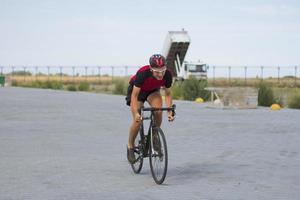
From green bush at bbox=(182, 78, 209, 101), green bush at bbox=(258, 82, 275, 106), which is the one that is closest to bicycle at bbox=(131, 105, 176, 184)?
green bush at bbox=(258, 82, 275, 106)

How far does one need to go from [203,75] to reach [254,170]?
155 ft

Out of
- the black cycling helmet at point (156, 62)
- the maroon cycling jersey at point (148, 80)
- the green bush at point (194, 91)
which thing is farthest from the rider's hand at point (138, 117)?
the green bush at point (194, 91)

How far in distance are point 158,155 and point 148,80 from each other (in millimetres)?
1057

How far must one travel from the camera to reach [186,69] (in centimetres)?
5684

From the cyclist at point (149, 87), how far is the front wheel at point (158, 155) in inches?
12.5

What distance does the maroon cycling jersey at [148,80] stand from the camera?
9.55 metres

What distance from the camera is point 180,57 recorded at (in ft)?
185

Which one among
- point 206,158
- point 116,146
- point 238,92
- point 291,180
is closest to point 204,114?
point 238,92

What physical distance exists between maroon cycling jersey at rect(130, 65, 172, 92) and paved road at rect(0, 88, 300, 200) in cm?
130

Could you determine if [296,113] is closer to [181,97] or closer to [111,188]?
[181,97]

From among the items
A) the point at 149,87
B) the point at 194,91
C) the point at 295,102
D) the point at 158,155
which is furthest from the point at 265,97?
the point at 158,155

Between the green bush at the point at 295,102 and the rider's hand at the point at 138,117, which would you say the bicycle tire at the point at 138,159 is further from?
the green bush at the point at 295,102

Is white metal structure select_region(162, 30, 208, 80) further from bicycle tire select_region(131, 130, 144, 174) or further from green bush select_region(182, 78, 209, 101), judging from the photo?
bicycle tire select_region(131, 130, 144, 174)

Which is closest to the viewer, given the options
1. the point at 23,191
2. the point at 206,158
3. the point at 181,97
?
the point at 23,191
